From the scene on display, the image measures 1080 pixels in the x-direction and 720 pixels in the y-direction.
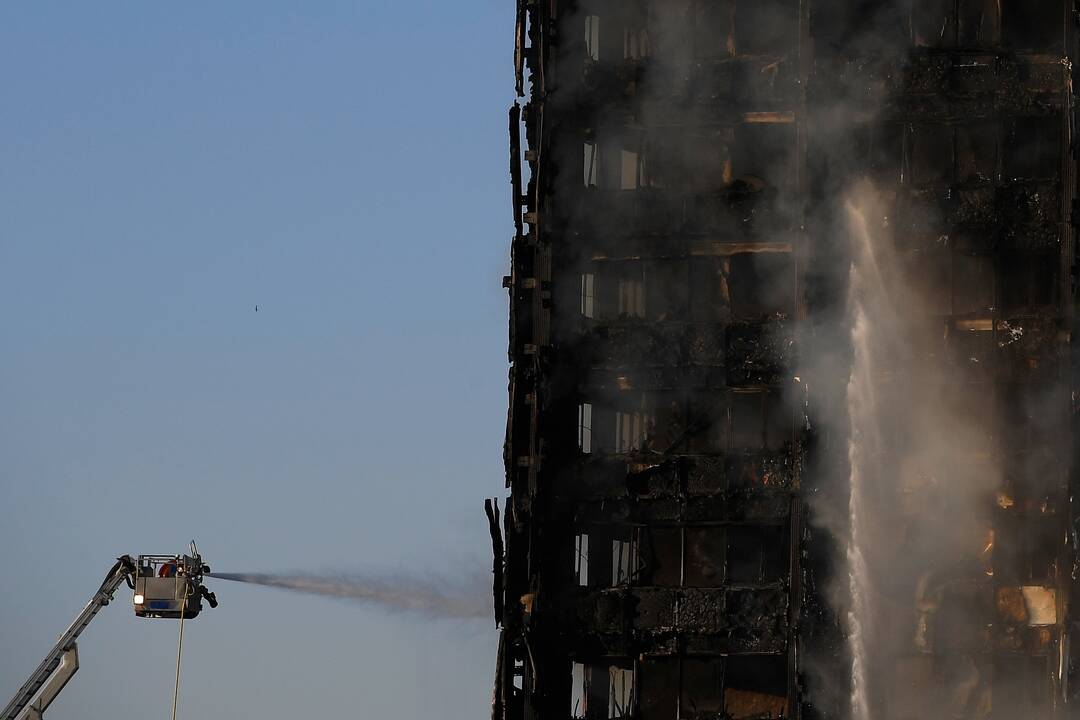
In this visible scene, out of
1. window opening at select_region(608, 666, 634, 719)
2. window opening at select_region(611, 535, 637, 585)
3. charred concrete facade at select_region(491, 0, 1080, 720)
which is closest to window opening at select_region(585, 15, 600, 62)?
charred concrete facade at select_region(491, 0, 1080, 720)

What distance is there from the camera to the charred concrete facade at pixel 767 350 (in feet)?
102

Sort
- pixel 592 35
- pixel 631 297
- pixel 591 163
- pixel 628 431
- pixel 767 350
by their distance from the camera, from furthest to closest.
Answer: pixel 592 35
pixel 591 163
pixel 631 297
pixel 628 431
pixel 767 350

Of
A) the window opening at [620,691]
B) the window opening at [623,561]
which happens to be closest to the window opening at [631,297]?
the window opening at [623,561]

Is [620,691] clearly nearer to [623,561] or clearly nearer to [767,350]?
[623,561]

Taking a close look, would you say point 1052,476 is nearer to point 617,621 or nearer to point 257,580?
point 617,621

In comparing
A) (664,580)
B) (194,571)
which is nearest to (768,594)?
(664,580)

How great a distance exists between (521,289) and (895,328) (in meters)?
5.87

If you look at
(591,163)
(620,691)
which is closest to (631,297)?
(591,163)

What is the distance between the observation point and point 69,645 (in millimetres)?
38000

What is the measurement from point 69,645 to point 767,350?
1478 cm

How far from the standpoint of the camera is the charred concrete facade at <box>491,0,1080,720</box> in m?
31.0

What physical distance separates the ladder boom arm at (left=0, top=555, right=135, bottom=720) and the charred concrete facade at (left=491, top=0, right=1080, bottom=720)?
365 inches

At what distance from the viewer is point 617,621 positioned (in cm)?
3159

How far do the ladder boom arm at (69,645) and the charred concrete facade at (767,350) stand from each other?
9.27 meters
